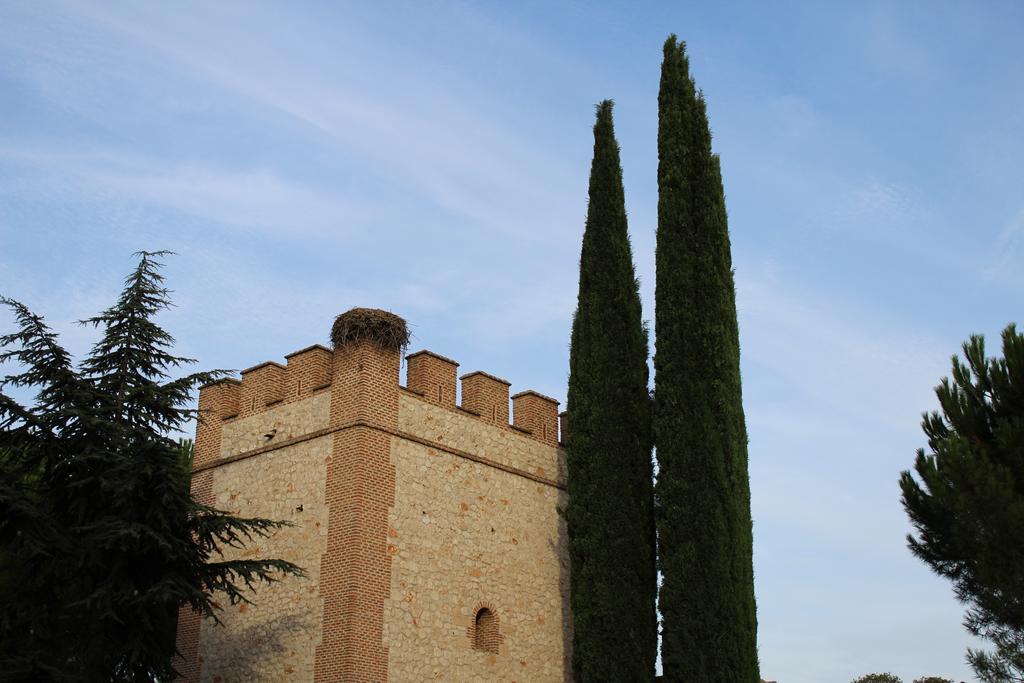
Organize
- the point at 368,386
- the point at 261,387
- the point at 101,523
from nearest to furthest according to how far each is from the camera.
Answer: the point at 101,523 → the point at 368,386 → the point at 261,387

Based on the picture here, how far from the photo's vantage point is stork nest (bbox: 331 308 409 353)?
17.7m

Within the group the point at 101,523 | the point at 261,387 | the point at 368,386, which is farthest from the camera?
the point at 261,387

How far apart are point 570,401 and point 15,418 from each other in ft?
28.7

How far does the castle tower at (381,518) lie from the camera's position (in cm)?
1664

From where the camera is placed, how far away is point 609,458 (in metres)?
18.5

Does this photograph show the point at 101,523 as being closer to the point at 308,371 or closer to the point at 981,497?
the point at 308,371

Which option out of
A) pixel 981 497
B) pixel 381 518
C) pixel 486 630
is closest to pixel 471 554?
pixel 486 630

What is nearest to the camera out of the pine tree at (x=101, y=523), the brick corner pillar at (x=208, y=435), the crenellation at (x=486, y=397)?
the pine tree at (x=101, y=523)

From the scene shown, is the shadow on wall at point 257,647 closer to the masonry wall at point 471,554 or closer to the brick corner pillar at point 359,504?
the brick corner pillar at point 359,504

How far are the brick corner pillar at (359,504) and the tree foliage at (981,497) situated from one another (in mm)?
8283

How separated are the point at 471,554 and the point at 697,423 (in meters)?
4.18

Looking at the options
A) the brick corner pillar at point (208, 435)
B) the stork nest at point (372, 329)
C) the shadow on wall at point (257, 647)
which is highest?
the stork nest at point (372, 329)

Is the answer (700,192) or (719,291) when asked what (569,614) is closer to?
(719,291)

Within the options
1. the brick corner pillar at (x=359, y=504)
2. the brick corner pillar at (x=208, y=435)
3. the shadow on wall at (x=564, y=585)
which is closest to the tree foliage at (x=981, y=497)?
the shadow on wall at (x=564, y=585)
